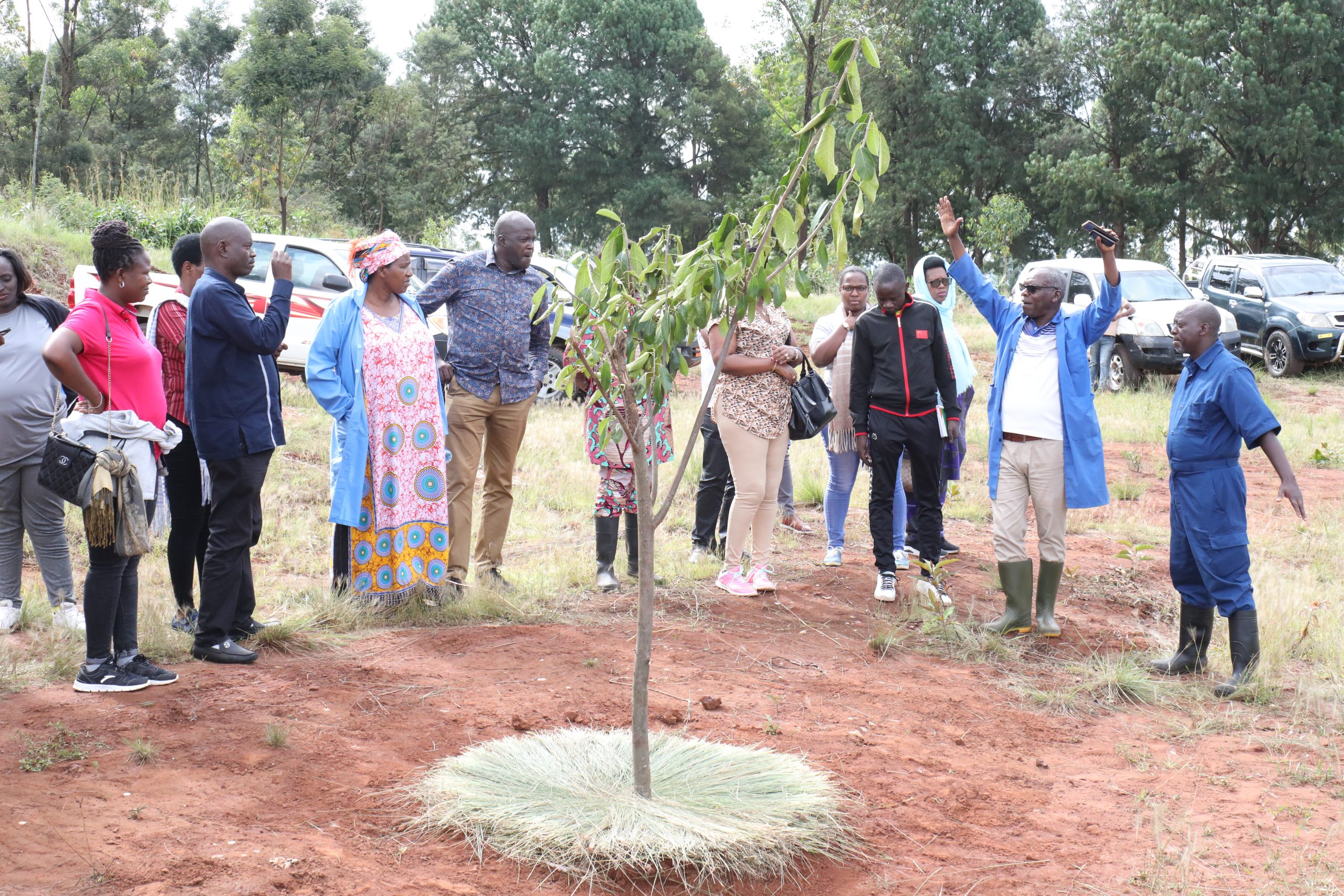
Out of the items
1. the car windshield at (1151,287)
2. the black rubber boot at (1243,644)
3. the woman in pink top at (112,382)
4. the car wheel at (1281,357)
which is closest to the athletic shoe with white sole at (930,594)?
the black rubber boot at (1243,644)

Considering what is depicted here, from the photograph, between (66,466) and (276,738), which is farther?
(66,466)

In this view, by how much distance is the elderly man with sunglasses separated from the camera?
19.3ft

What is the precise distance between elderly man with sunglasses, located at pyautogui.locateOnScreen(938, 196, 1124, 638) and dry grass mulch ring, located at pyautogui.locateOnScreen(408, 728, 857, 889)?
2.51m

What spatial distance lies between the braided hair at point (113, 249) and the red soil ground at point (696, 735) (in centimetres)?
170

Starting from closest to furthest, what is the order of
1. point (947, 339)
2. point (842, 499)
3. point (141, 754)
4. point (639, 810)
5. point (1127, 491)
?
point (639, 810)
point (141, 754)
point (947, 339)
point (842, 499)
point (1127, 491)

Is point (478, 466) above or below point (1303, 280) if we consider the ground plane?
below

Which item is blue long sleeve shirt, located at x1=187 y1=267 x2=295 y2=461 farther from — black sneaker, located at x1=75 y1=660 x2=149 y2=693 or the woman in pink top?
black sneaker, located at x1=75 y1=660 x2=149 y2=693

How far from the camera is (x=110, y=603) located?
4.45 m

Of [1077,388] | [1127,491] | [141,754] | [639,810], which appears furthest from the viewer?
[1127,491]

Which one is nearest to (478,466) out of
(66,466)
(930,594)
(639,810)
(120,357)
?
(120,357)

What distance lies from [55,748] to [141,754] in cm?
30

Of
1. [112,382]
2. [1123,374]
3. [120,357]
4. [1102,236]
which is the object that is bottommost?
[1123,374]

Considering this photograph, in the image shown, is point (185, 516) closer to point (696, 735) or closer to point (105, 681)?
point (105, 681)

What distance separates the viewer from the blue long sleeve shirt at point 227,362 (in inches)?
192
